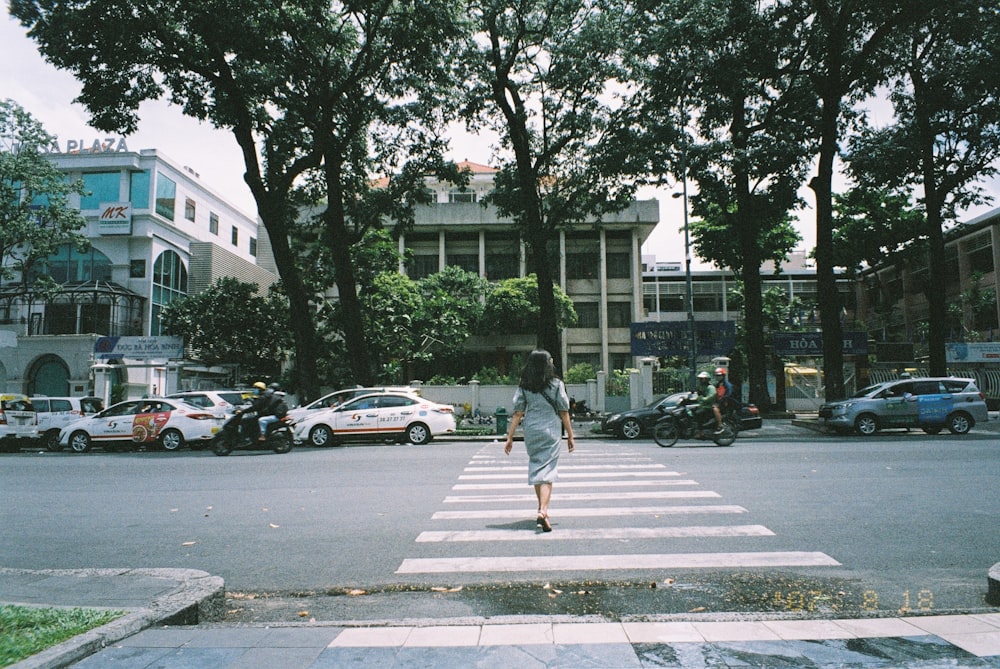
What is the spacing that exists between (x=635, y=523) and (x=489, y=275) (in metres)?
37.0

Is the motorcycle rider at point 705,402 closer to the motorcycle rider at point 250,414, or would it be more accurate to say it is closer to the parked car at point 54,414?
the motorcycle rider at point 250,414

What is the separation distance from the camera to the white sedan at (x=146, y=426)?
18594 millimetres

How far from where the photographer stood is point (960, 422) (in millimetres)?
19141


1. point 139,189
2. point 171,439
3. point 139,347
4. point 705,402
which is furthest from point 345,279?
point 139,189

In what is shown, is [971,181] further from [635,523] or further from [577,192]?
[635,523]

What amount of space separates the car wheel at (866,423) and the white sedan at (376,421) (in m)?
11.9

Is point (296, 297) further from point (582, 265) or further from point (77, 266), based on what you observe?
point (582, 265)

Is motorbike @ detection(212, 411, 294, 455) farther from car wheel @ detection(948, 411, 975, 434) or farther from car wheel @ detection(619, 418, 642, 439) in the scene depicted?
car wheel @ detection(948, 411, 975, 434)

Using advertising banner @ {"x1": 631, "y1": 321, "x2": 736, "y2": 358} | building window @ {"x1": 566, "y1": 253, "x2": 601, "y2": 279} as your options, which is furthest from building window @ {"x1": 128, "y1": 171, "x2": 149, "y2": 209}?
advertising banner @ {"x1": 631, "y1": 321, "x2": 736, "y2": 358}

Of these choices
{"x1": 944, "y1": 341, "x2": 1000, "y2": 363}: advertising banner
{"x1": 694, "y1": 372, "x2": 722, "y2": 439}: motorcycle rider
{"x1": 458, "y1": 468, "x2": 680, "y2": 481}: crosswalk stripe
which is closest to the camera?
{"x1": 458, "y1": 468, "x2": 680, "y2": 481}: crosswalk stripe

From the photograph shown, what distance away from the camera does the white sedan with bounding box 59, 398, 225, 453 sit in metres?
18.6

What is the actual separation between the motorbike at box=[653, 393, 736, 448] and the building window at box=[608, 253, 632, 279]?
27.8 metres

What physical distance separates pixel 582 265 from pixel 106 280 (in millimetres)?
27109

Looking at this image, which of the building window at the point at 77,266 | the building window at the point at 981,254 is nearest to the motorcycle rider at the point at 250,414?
the building window at the point at 77,266
